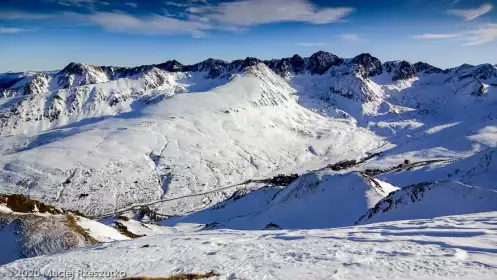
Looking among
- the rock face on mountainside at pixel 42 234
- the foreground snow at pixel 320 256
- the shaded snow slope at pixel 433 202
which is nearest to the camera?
the foreground snow at pixel 320 256

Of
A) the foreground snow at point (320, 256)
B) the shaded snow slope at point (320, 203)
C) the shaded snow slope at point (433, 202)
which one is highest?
the foreground snow at point (320, 256)

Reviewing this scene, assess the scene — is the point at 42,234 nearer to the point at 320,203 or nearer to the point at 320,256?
the point at 320,256

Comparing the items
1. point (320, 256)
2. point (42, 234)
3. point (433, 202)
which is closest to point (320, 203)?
point (433, 202)

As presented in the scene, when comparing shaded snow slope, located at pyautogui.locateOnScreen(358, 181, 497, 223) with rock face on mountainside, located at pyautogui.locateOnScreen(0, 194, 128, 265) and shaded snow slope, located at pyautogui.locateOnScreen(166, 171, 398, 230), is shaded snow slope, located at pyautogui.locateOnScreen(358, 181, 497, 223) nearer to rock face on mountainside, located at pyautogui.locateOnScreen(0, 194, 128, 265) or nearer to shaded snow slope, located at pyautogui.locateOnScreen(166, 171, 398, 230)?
shaded snow slope, located at pyautogui.locateOnScreen(166, 171, 398, 230)

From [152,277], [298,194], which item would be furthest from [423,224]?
[298,194]

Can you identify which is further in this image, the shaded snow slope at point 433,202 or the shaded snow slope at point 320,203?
the shaded snow slope at point 320,203

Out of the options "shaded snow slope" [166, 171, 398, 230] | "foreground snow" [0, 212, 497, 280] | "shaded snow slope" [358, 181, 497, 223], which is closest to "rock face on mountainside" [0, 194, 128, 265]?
"foreground snow" [0, 212, 497, 280]

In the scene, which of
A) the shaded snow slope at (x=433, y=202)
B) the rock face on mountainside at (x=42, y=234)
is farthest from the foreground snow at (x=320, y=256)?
the shaded snow slope at (x=433, y=202)

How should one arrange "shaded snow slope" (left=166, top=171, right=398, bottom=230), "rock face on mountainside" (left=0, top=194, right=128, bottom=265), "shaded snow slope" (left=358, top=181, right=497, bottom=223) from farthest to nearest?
"shaded snow slope" (left=166, top=171, right=398, bottom=230)
"shaded snow slope" (left=358, top=181, right=497, bottom=223)
"rock face on mountainside" (left=0, top=194, right=128, bottom=265)

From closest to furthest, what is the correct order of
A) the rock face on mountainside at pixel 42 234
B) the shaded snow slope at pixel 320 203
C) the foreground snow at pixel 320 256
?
the foreground snow at pixel 320 256
the rock face on mountainside at pixel 42 234
the shaded snow slope at pixel 320 203

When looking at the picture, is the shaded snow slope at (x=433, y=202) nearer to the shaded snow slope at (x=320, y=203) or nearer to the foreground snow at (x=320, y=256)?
the shaded snow slope at (x=320, y=203)
